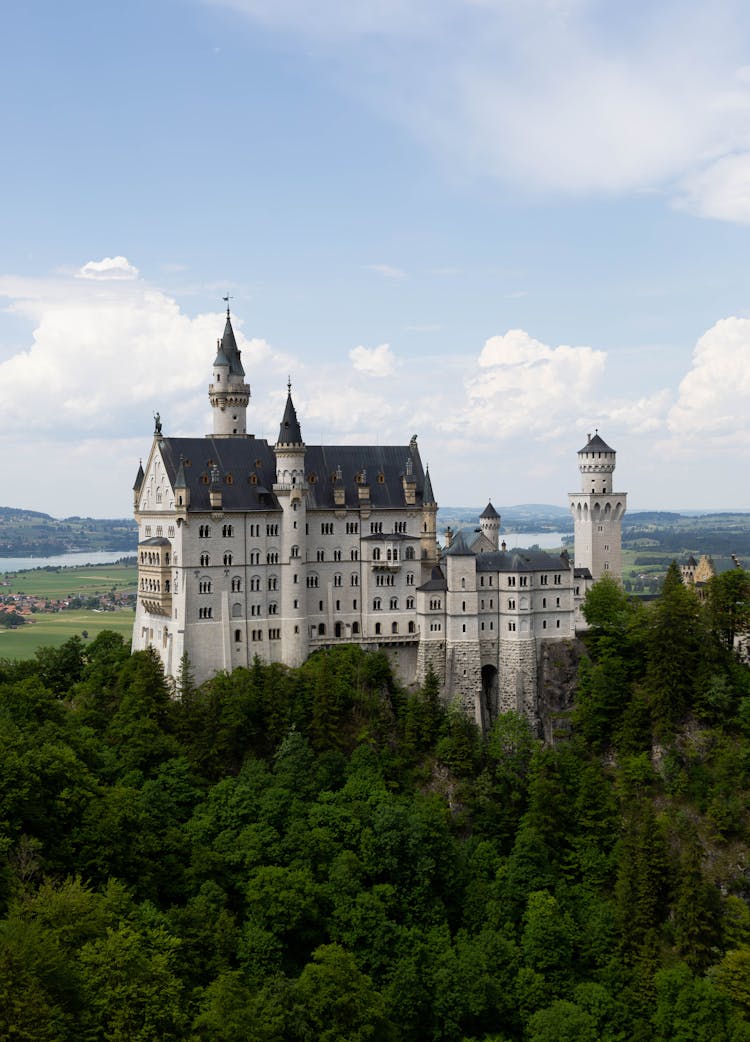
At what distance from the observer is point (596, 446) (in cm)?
10675

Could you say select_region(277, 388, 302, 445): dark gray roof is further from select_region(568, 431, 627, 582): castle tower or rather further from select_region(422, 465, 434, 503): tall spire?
select_region(568, 431, 627, 582): castle tower

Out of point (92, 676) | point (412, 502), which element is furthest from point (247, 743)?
point (412, 502)

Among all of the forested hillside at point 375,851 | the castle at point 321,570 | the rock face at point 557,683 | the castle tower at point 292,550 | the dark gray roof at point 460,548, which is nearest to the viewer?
the forested hillside at point 375,851

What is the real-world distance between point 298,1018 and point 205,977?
6.76 meters

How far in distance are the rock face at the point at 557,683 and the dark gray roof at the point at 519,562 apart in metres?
6.70

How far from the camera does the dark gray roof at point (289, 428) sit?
310 ft

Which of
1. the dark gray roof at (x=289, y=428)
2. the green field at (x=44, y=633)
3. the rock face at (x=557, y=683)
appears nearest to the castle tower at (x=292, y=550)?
the dark gray roof at (x=289, y=428)

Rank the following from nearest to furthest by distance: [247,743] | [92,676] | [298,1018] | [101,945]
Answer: [101,945], [298,1018], [247,743], [92,676]

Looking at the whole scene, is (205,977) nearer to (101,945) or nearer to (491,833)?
(101,945)

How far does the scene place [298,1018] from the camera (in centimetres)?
5697

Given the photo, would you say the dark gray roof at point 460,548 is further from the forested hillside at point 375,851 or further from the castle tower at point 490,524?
the forested hillside at point 375,851

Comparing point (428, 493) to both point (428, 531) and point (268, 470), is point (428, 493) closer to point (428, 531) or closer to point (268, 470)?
point (428, 531)

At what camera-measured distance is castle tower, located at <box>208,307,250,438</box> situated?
102m

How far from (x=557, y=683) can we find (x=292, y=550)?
25.9 metres
